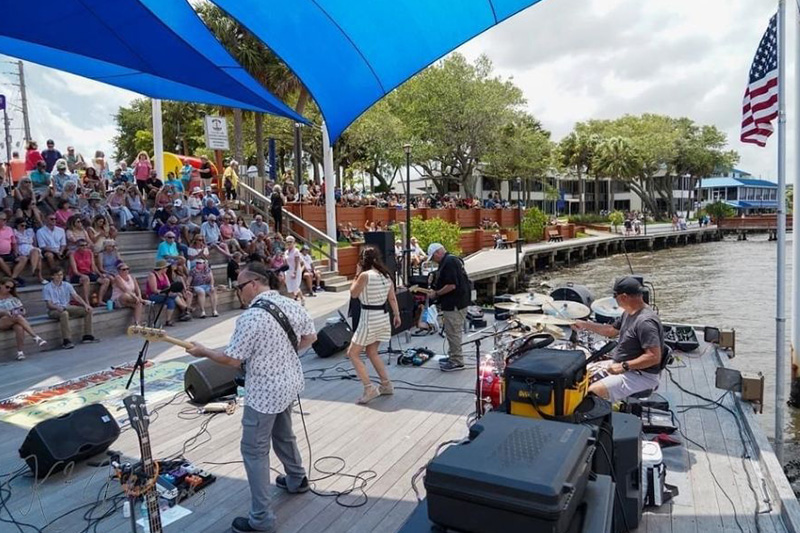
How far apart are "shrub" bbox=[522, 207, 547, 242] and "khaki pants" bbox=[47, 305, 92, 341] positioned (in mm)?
26833

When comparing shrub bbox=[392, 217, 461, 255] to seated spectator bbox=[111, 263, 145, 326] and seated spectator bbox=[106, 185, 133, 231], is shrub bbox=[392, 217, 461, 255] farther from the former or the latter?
seated spectator bbox=[111, 263, 145, 326]

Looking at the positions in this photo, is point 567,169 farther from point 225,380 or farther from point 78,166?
point 225,380

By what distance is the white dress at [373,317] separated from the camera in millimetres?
5375

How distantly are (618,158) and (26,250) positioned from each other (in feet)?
173

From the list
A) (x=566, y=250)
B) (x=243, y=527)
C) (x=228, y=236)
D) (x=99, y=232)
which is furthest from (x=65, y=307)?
(x=566, y=250)

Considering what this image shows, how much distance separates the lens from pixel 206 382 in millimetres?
5711

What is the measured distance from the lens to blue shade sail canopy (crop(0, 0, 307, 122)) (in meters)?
5.17

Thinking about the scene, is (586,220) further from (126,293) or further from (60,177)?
(126,293)

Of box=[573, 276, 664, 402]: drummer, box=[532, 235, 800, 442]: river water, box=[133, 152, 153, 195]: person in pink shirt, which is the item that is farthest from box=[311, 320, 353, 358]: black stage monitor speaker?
box=[133, 152, 153, 195]: person in pink shirt

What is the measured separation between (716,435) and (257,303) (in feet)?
13.3

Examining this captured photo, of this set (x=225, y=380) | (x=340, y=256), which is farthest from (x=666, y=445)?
(x=340, y=256)

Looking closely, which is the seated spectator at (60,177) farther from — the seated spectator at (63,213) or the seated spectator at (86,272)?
the seated spectator at (86,272)

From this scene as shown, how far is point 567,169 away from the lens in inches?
2352

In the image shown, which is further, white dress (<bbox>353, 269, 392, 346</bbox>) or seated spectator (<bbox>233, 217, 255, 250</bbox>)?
seated spectator (<bbox>233, 217, 255, 250</bbox>)
